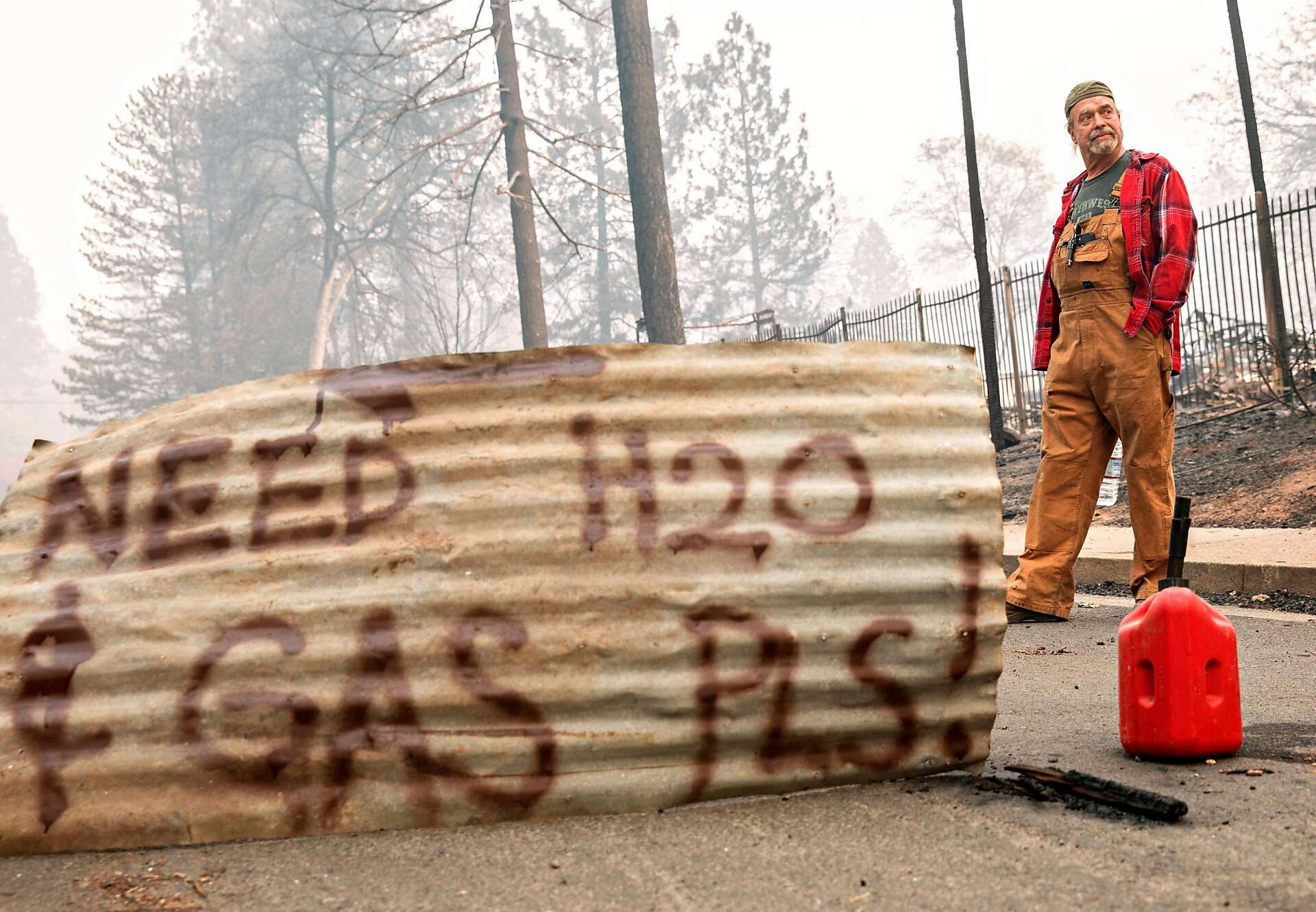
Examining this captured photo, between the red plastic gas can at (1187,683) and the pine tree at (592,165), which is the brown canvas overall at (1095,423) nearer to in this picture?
the red plastic gas can at (1187,683)

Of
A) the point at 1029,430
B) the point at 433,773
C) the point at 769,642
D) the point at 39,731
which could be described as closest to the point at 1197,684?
the point at 769,642

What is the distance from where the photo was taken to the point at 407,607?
2.67m

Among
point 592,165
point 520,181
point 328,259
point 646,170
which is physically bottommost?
point 646,170

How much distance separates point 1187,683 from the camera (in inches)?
114

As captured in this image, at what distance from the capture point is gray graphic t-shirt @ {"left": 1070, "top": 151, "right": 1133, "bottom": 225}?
5113mm

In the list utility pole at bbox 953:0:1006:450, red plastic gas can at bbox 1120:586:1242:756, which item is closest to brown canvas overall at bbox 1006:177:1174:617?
red plastic gas can at bbox 1120:586:1242:756

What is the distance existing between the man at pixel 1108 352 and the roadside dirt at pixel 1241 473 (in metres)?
1.28

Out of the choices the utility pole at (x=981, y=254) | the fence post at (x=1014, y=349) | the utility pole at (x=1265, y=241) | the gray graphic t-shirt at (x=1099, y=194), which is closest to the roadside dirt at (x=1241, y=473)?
the utility pole at (x=1265, y=241)

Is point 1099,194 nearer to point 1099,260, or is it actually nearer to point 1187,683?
point 1099,260

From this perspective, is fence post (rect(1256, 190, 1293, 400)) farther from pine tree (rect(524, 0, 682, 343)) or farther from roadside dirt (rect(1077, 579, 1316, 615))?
pine tree (rect(524, 0, 682, 343))

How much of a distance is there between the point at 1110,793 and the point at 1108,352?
2.81 metres

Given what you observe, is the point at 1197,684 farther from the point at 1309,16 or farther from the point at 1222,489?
the point at 1309,16

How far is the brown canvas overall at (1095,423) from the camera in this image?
501 cm

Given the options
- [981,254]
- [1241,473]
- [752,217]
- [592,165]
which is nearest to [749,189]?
[752,217]
